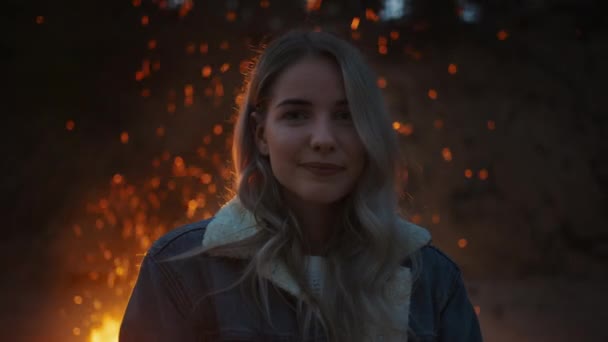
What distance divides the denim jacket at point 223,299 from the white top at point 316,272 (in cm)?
5

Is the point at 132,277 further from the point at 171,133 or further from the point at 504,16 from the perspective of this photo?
the point at 504,16

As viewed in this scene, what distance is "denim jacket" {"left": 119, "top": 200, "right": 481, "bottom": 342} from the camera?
111 centimetres

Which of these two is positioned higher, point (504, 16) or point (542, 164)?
point (504, 16)

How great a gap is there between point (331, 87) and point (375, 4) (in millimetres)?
4446

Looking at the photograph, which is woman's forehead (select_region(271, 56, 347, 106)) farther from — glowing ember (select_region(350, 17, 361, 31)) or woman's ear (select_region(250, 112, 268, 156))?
glowing ember (select_region(350, 17, 361, 31))

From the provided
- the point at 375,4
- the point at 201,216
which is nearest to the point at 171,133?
the point at 201,216

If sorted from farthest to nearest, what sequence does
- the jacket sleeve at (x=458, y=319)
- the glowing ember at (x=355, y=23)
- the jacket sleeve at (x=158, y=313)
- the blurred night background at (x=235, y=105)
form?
the glowing ember at (x=355, y=23)
the blurred night background at (x=235, y=105)
the jacket sleeve at (x=458, y=319)
the jacket sleeve at (x=158, y=313)

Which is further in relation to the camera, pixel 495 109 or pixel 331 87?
pixel 495 109

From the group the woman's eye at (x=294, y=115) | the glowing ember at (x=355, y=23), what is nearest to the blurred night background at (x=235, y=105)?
the glowing ember at (x=355, y=23)

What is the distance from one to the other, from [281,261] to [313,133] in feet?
0.73

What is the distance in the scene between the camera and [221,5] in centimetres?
532

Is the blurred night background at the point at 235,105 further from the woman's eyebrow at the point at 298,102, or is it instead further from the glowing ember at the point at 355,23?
the woman's eyebrow at the point at 298,102

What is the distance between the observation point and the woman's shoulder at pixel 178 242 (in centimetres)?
116

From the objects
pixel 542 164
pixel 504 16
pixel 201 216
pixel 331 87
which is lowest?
pixel 201 216
